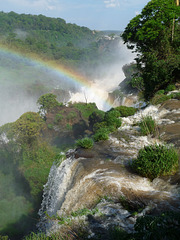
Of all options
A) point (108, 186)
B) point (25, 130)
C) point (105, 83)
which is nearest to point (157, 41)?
point (108, 186)

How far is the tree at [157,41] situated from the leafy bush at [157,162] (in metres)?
11.4

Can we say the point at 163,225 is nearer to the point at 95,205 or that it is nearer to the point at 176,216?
the point at 176,216

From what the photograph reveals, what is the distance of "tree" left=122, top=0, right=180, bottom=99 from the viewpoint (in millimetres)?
15852

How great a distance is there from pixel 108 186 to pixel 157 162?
4.37ft

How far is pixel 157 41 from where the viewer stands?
17125 mm

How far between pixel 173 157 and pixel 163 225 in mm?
2806

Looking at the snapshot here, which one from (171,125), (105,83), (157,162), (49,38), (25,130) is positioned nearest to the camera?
(157,162)

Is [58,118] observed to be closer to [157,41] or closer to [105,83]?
[157,41]

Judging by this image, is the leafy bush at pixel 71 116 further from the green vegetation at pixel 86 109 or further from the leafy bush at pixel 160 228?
the leafy bush at pixel 160 228

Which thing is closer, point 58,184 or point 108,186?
point 108,186

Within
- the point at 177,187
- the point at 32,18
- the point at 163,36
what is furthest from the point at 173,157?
the point at 32,18

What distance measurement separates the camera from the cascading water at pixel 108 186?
4523 millimetres

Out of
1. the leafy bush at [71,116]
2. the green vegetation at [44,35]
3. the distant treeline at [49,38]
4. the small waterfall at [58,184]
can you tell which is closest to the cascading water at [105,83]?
the leafy bush at [71,116]

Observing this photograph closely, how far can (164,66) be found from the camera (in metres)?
16.0
